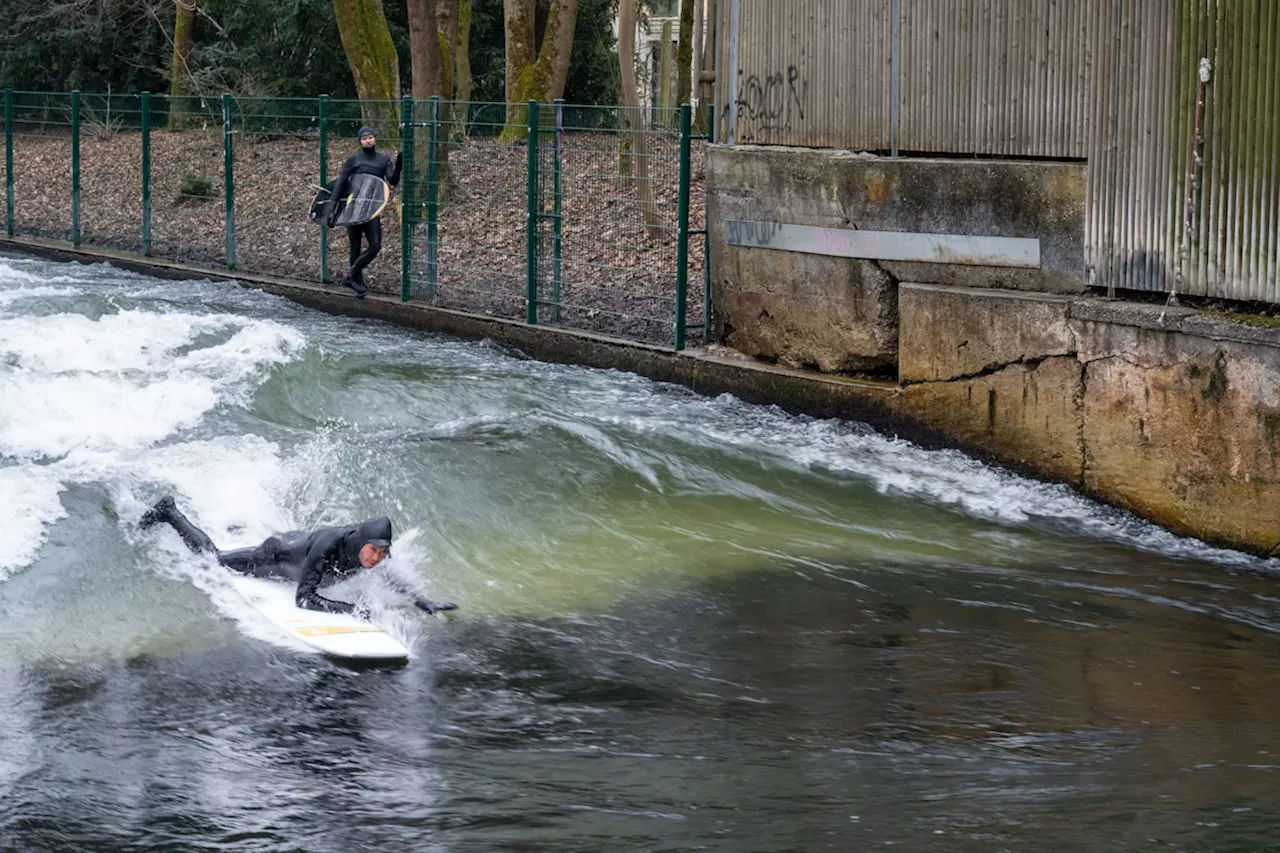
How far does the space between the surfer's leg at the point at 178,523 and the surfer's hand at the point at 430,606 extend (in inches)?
58.4

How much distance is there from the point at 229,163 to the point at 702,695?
14399mm

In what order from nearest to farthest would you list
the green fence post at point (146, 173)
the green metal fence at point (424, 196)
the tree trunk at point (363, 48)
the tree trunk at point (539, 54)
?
the green metal fence at point (424, 196) < the green fence post at point (146, 173) < the tree trunk at point (539, 54) < the tree trunk at point (363, 48)

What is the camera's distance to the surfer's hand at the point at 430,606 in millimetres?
8711

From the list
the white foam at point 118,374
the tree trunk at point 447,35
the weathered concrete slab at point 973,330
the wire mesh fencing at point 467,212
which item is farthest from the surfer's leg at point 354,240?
the weathered concrete slab at point 973,330

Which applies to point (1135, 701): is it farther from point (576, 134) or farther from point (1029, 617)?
point (576, 134)

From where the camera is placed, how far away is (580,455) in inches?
473

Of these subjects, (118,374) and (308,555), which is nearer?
(308,555)

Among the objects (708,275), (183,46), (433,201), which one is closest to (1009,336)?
(708,275)

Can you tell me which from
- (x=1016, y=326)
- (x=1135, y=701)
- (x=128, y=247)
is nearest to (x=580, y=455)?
(x=1016, y=326)

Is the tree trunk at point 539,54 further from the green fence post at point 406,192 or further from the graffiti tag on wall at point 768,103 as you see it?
the graffiti tag on wall at point 768,103

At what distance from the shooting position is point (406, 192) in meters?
17.6

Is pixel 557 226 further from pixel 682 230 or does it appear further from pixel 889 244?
pixel 889 244

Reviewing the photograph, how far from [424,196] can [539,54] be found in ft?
20.6

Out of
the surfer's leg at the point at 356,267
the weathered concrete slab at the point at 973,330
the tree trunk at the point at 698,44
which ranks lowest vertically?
the weathered concrete slab at the point at 973,330
